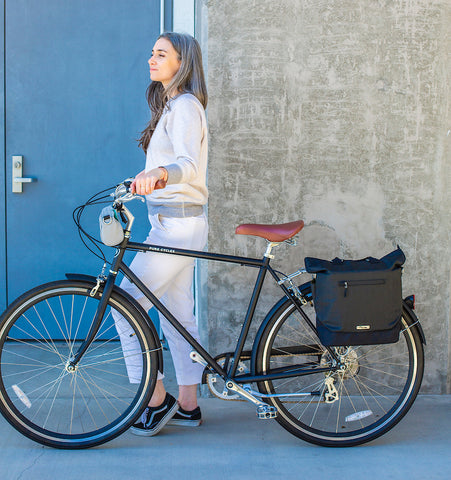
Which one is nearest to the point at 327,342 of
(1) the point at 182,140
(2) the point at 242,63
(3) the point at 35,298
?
(1) the point at 182,140

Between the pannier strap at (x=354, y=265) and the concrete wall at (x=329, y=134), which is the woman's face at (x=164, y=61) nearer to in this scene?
the concrete wall at (x=329, y=134)

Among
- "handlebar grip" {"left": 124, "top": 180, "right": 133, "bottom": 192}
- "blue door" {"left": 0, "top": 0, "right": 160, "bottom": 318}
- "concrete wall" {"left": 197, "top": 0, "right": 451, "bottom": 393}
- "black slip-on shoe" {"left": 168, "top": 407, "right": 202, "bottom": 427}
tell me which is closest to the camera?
"handlebar grip" {"left": 124, "top": 180, "right": 133, "bottom": 192}

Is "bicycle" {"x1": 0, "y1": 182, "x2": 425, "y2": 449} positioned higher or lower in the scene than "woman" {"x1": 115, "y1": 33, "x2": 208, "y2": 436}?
lower

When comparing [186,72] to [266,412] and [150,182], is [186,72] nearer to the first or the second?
[150,182]

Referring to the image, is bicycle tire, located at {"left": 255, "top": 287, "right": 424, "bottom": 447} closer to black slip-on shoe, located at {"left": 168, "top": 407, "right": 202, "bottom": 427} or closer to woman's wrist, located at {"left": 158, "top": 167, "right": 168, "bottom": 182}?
black slip-on shoe, located at {"left": 168, "top": 407, "right": 202, "bottom": 427}

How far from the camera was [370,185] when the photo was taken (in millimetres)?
3867

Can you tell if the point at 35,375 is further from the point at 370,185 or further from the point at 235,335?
the point at 370,185

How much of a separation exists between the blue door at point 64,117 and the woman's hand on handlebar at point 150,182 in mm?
1820

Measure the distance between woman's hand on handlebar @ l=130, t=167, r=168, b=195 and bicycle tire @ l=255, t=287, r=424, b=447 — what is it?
0.88m

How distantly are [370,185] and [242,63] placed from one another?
1032mm

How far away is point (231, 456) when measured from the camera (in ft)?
10.2

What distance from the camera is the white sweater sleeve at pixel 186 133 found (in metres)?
2.93

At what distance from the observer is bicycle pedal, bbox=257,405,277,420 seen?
308 centimetres

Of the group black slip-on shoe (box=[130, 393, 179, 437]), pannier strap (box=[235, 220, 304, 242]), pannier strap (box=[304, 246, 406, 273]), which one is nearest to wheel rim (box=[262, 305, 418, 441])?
pannier strap (box=[304, 246, 406, 273])
